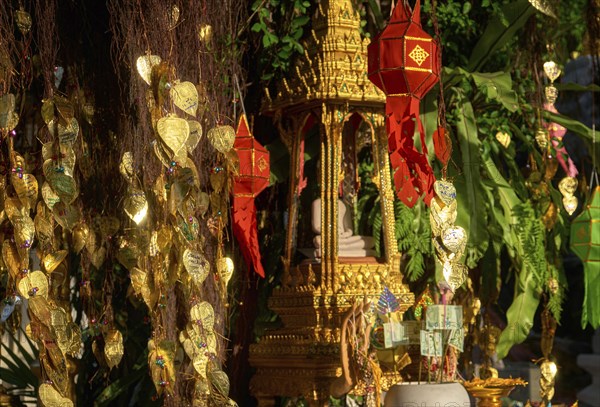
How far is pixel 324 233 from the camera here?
13.3 ft

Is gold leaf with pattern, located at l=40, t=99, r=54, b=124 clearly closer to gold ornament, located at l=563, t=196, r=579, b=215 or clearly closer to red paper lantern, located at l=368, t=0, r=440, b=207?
red paper lantern, located at l=368, t=0, r=440, b=207

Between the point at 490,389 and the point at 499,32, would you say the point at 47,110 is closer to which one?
the point at 490,389

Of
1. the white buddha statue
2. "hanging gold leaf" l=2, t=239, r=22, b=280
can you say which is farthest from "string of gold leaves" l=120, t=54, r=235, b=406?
the white buddha statue

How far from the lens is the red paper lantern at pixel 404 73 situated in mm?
3660

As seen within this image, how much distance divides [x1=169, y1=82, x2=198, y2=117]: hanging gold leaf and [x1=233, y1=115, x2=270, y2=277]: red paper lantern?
0.69 meters

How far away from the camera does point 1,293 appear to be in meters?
4.52

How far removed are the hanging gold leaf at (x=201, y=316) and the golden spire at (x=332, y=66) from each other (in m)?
1.12

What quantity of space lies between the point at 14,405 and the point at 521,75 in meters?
2.73

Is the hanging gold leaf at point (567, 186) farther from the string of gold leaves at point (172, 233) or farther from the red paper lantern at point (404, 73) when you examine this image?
the string of gold leaves at point (172, 233)

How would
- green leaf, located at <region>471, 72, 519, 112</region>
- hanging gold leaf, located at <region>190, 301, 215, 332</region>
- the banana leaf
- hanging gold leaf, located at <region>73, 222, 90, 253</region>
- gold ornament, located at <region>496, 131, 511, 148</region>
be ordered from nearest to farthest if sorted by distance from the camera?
hanging gold leaf, located at <region>190, 301, 215, 332</region>, hanging gold leaf, located at <region>73, 222, 90, 253</region>, the banana leaf, green leaf, located at <region>471, 72, 519, 112</region>, gold ornament, located at <region>496, 131, 511, 148</region>

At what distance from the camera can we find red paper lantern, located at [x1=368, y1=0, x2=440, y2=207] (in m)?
3.66

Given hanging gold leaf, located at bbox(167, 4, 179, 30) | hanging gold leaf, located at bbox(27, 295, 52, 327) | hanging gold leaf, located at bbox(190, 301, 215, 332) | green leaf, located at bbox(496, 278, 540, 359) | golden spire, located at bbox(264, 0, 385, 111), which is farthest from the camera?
green leaf, located at bbox(496, 278, 540, 359)

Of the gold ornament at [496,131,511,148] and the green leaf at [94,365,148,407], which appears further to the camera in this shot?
the gold ornament at [496,131,511,148]

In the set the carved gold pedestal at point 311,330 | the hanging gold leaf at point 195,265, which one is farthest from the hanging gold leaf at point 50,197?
the carved gold pedestal at point 311,330
